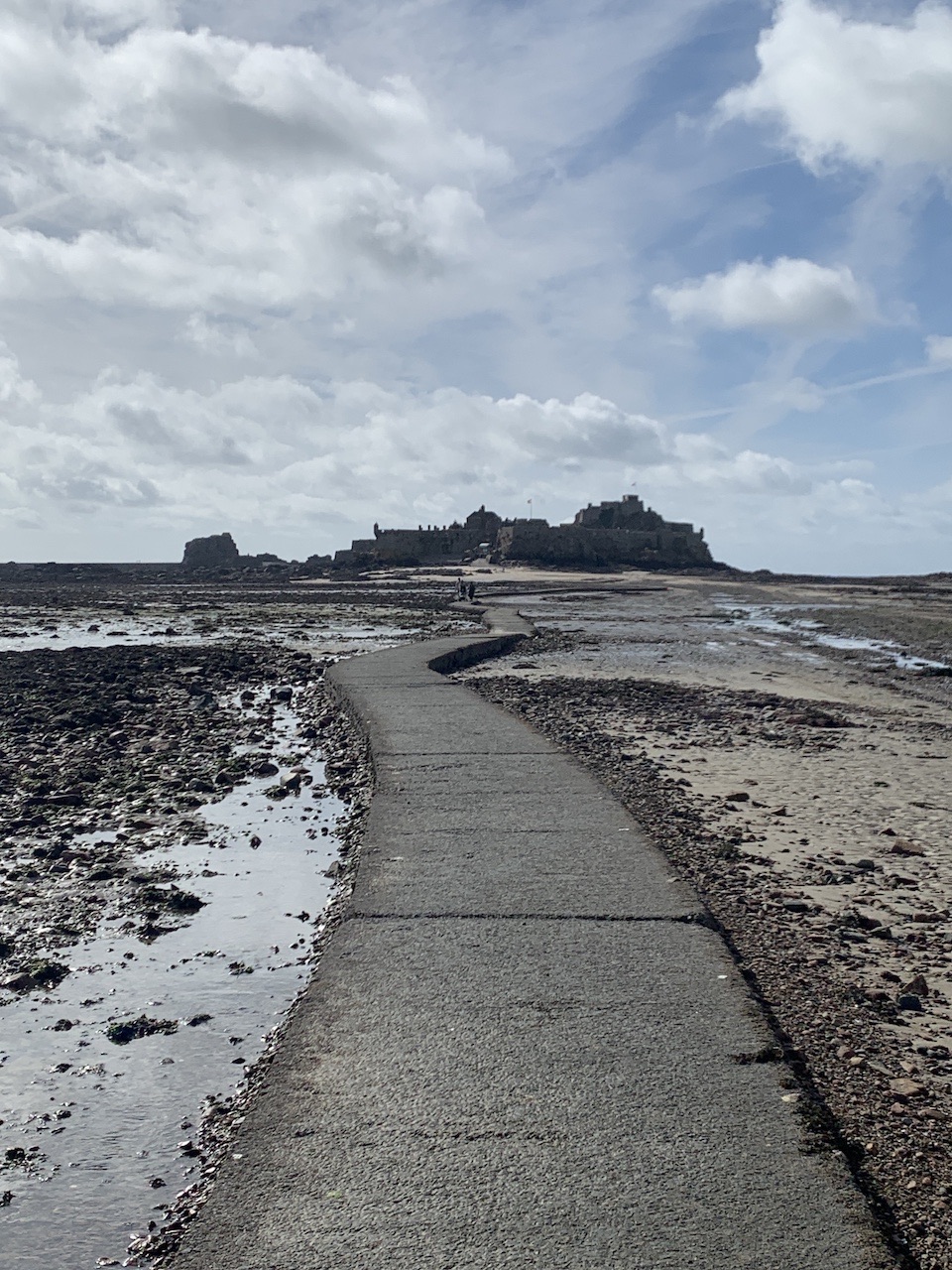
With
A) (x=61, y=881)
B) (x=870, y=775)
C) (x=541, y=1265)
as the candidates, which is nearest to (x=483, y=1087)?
(x=541, y=1265)

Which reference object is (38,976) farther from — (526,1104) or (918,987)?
(918,987)

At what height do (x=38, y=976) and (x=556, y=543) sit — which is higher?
(x=556, y=543)

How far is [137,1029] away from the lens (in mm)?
4109

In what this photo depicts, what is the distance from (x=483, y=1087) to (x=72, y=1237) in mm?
1191

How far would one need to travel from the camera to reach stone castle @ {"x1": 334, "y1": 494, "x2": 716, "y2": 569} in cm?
5509

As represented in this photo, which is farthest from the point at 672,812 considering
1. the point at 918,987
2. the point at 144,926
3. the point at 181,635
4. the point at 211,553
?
the point at 211,553

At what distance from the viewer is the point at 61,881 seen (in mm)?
5938

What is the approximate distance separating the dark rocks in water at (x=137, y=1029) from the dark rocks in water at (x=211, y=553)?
224 feet

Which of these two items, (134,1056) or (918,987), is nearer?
(134,1056)

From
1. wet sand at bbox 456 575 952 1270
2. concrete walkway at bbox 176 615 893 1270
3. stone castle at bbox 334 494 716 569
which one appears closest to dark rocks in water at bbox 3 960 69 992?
concrete walkway at bbox 176 615 893 1270

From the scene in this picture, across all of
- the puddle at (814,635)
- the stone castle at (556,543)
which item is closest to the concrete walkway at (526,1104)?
the puddle at (814,635)

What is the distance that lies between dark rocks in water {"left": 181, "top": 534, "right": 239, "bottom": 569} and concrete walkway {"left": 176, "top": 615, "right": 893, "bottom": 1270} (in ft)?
224

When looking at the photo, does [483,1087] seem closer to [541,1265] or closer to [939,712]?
[541,1265]

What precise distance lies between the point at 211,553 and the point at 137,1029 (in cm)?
6994
